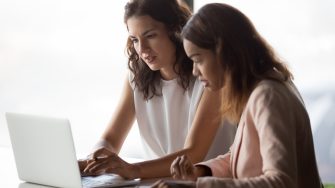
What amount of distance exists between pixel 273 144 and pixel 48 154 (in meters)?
0.73

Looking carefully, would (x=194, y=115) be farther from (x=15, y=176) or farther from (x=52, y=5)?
(x=52, y=5)

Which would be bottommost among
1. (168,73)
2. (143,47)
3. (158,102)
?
(158,102)

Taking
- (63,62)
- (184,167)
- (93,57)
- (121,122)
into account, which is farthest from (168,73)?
(63,62)

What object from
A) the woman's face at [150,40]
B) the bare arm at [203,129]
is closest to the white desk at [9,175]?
the bare arm at [203,129]

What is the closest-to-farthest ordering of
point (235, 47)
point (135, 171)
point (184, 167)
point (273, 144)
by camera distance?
point (273, 144), point (235, 47), point (184, 167), point (135, 171)

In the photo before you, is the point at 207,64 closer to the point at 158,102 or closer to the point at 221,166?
the point at 221,166

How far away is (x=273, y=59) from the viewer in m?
1.95

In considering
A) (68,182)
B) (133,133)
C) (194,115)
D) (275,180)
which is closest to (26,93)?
(133,133)

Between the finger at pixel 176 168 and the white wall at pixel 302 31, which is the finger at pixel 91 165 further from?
the white wall at pixel 302 31

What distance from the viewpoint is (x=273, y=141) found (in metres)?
1.73

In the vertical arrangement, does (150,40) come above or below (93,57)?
above

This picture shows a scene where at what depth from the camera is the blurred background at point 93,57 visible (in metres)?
3.76

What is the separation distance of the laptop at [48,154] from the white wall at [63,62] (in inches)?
71.4

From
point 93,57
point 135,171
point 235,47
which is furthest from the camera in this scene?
point 93,57
